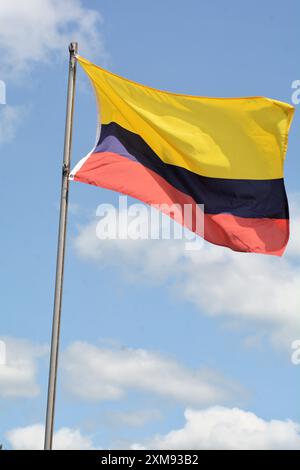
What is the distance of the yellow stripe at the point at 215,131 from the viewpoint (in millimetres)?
22203

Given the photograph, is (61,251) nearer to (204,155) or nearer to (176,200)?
(176,200)

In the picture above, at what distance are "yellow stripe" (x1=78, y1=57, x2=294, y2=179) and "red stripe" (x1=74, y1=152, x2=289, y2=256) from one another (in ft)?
2.63

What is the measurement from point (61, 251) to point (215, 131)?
17.1ft

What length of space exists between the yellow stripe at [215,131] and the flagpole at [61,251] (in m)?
1.62

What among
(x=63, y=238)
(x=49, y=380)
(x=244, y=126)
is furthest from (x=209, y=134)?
(x=49, y=380)

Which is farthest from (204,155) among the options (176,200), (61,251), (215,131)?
(61,251)

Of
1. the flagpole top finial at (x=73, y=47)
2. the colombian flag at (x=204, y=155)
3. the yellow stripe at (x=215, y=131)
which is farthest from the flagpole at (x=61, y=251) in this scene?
the yellow stripe at (x=215, y=131)

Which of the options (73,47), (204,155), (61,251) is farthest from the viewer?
(204,155)

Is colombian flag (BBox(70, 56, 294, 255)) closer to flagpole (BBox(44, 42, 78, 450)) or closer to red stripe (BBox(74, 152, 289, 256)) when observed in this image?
red stripe (BBox(74, 152, 289, 256))

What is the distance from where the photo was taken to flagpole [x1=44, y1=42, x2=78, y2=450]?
732 inches

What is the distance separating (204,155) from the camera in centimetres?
2259

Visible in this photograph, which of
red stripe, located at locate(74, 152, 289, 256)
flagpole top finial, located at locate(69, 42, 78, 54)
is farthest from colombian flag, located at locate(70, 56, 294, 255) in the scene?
flagpole top finial, located at locate(69, 42, 78, 54)

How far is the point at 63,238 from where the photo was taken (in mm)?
19734
